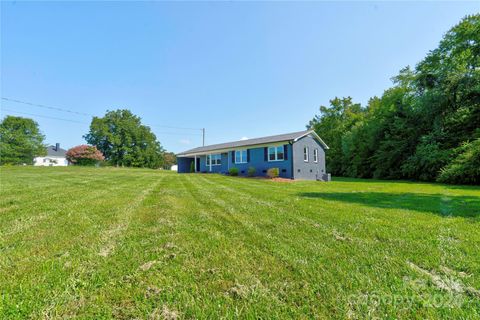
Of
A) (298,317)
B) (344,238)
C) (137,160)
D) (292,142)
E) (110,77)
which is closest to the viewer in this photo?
(298,317)

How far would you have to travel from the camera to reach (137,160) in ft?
147

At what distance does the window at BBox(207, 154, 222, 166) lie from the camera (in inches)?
852

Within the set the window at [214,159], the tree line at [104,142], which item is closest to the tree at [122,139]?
the tree line at [104,142]

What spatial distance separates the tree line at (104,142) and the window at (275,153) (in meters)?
32.1

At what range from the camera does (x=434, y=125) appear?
56.6ft

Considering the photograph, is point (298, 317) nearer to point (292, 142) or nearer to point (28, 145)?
point (292, 142)

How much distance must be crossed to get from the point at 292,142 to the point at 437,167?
Answer: 38.6 feet

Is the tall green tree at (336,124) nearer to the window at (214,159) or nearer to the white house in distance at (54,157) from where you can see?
the window at (214,159)

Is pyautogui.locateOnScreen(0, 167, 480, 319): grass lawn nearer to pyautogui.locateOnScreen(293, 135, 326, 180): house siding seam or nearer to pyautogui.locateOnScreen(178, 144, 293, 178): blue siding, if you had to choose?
pyautogui.locateOnScreen(178, 144, 293, 178): blue siding

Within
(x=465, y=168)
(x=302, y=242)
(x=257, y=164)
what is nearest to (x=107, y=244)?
(x=302, y=242)

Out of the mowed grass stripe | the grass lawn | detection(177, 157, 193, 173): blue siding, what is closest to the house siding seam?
the grass lawn

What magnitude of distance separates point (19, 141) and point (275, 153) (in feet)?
162

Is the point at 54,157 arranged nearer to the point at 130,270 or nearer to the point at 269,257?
the point at 130,270

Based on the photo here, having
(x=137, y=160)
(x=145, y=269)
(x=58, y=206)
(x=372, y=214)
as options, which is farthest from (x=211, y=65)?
(x=137, y=160)
